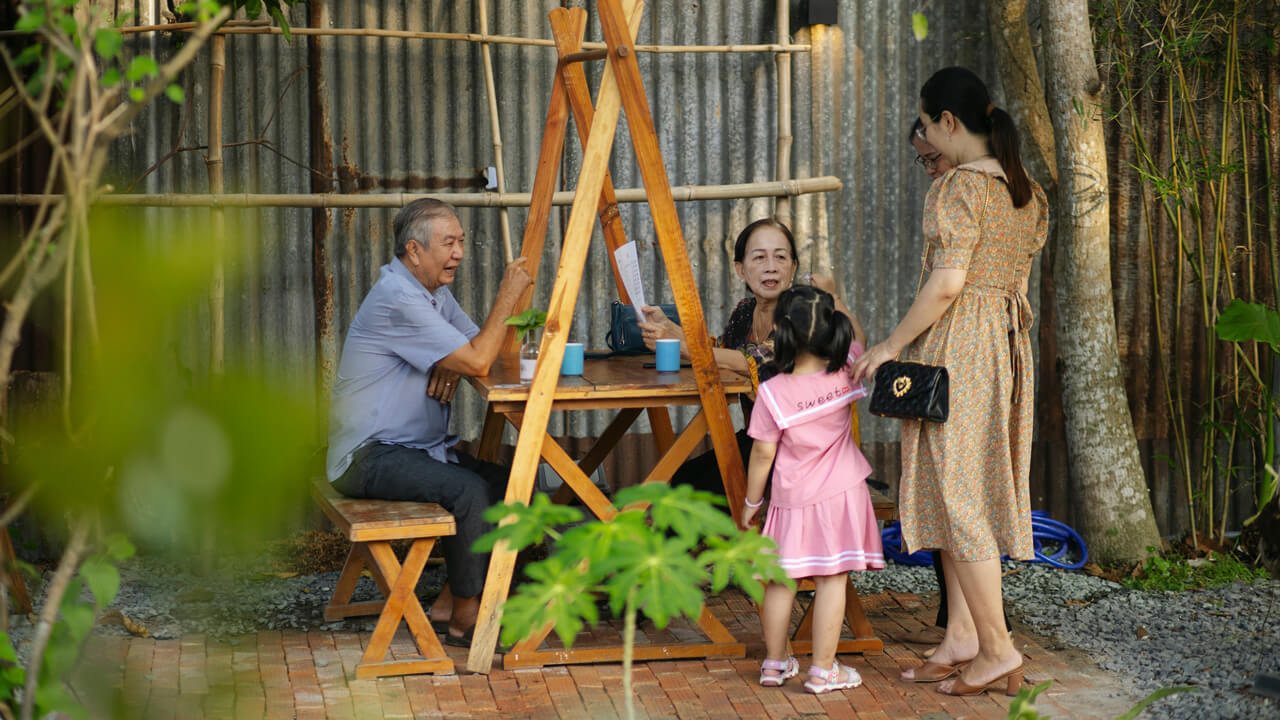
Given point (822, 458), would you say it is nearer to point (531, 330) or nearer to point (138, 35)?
point (531, 330)

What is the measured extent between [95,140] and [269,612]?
11.4ft

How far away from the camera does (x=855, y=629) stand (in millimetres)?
4523

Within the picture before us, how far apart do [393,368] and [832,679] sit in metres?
2.00

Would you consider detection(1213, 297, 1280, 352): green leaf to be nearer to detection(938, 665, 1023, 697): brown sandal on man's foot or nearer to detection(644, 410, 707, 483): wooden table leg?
detection(938, 665, 1023, 697): brown sandal on man's foot

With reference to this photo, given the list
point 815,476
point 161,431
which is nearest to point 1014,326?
point 815,476

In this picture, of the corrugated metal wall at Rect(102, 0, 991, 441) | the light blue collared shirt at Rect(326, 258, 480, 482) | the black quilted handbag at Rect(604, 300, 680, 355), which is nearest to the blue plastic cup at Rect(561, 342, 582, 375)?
the light blue collared shirt at Rect(326, 258, 480, 482)

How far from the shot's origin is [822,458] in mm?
4031

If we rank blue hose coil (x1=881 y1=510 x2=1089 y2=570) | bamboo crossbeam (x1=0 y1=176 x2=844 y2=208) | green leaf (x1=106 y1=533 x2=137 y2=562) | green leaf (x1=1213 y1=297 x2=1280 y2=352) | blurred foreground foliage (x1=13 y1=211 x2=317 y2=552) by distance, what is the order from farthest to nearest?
blue hose coil (x1=881 y1=510 x2=1089 y2=570) < bamboo crossbeam (x1=0 y1=176 x2=844 y2=208) < green leaf (x1=1213 y1=297 x2=1280 y2=352) < green leaf (x1=106 y1=533 x2=137 y2=562) < blurred foreground foliage (x1=13 y1=211 x2=317 y2=552)

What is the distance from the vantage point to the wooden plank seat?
4.46 metres

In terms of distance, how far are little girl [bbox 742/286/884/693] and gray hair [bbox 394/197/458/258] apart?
4.88ft

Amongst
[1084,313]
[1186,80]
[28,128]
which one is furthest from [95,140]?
[1186,80]

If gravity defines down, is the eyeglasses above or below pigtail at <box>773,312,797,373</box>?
above

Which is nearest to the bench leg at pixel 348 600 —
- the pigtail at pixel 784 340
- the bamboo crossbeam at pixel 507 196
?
the bamboo crossbeam at pixel 507 196

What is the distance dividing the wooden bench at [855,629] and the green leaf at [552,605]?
236 cm
